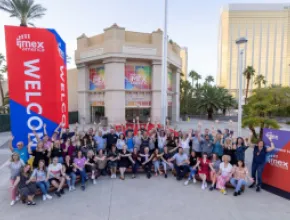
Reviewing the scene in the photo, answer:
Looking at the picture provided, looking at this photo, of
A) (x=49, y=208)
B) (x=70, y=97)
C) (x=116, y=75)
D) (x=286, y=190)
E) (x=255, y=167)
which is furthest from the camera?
(x=70, y=97)

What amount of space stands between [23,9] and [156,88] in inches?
649

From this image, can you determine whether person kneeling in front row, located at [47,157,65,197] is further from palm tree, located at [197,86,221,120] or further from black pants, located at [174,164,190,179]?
palm tree, located at [197,86,221,120]

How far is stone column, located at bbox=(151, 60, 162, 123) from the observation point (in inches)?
877

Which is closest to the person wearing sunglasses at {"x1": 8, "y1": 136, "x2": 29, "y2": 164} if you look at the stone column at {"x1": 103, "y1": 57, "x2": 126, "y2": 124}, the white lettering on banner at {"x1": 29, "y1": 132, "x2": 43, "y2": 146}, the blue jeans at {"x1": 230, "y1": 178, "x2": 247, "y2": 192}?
the white lettering on banner at {"x1": 29, "y1": 132, "x2": 43, "y2": 146}

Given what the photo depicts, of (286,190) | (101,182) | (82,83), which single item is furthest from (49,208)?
(82,83)

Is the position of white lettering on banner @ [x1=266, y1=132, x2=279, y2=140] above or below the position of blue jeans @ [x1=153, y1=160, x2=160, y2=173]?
above

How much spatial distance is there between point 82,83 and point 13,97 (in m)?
18.5

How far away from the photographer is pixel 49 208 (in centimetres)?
488

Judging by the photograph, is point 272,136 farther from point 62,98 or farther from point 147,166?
point 62,98

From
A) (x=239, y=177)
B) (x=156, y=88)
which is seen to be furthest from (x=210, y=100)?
(x=239, y=177)

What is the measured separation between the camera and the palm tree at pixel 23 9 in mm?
18011

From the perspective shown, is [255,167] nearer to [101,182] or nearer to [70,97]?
[101,182]

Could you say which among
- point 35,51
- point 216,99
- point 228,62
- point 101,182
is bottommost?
point 101,182

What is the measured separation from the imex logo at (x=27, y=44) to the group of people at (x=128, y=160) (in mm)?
3352
